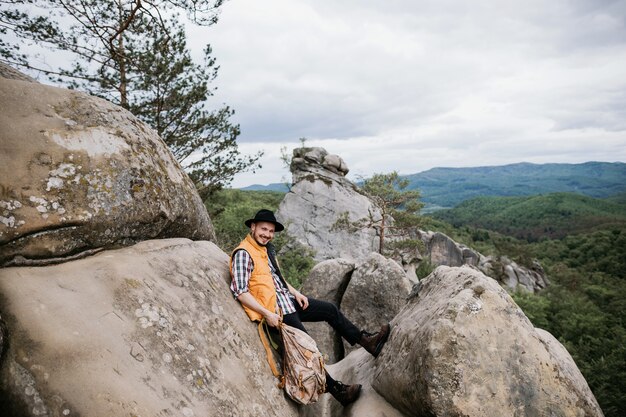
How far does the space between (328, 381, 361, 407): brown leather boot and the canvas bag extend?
0.61m

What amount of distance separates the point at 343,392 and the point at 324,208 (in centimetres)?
2712

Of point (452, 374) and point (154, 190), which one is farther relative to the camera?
point (154, 190)

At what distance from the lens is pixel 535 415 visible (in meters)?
4.59

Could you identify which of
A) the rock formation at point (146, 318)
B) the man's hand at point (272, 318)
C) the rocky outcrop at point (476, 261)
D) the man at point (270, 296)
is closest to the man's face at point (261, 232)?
the man at point (270, 296)

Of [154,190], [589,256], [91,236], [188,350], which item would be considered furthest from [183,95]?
[589,256]

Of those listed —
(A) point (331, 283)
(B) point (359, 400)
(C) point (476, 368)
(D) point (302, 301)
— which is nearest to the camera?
(C) point (476, 368)

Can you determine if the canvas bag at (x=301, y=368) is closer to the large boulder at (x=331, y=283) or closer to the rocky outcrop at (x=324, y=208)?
the large boulder at (x=331, y=283)

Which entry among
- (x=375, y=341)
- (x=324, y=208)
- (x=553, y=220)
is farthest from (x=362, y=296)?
(x=553, y=220)

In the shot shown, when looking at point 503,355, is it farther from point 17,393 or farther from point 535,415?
point 17,393

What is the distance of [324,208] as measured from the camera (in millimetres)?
32719

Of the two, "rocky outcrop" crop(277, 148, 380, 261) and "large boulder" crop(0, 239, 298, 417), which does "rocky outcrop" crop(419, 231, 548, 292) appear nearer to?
"rocky outcrop" crop(277, 148, 380, 261)

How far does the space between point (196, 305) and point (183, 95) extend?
515 inches

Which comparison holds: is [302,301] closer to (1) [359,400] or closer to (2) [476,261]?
(1) [359,400]

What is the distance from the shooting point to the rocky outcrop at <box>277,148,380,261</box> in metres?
30.5
